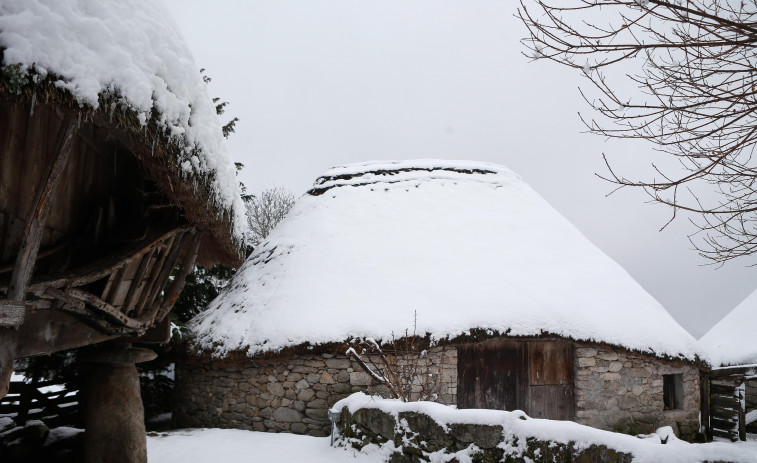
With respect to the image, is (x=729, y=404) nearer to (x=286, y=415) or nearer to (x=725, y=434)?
(x=725, y=434)

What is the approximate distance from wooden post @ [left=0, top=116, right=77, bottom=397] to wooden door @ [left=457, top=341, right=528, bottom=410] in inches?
225

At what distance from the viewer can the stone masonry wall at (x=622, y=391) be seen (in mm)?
7520

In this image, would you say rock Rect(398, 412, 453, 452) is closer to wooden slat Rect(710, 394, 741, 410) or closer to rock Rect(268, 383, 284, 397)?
rock Rect(268, 383, 284, 397)

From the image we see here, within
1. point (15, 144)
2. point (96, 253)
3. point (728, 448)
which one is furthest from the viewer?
point (96, 253)

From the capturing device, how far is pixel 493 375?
7.52 metres

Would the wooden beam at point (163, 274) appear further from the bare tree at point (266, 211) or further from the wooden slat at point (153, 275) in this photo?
the bare tree at point (266, 211)

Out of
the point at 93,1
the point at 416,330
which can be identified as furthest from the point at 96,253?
the point at 416,330

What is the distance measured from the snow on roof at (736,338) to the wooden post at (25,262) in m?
13.0

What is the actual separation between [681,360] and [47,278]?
9062 mm

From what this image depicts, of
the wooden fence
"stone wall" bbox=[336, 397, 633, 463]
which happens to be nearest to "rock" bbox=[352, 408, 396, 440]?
"stone wall" bbox=[336, 397, 633, 463]

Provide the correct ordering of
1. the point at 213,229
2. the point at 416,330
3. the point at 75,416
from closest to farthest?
the point at 213,229 < the point at 416,330 < the point at 75,416

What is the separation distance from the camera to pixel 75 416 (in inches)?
323

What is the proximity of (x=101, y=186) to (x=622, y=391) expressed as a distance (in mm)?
7679

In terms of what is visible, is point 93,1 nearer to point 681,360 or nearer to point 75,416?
point 75,416
